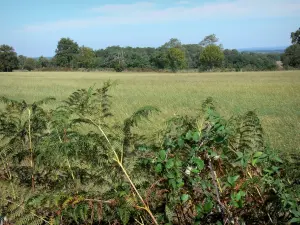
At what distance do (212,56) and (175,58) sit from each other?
10.5 meters

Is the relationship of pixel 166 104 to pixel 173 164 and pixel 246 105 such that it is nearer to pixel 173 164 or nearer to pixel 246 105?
pixel 246 105

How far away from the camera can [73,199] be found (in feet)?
6.52

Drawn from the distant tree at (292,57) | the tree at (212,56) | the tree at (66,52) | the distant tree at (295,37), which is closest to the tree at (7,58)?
the tree at (66,52)

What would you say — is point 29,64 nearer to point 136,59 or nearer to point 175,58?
point 136,59

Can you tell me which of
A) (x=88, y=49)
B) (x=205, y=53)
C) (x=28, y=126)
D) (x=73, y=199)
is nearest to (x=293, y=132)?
(x=28, y=126)

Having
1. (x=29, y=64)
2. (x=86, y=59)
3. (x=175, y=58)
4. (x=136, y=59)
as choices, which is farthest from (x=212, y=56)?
(x=29, y=64)

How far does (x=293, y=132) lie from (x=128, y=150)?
27.1 ft

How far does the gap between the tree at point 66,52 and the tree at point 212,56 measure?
38.2 m

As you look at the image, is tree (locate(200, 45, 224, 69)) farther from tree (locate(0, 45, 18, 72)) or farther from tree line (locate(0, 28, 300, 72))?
tree (locate(0, 45, 18, 72))

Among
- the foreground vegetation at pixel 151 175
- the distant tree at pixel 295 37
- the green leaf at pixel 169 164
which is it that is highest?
the distant tree at pixel 295 37

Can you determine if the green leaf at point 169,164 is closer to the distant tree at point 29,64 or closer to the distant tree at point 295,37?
the distant tree at point 295,37

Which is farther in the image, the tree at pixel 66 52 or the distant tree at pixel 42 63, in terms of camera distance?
the distant tree at pixel 42 63

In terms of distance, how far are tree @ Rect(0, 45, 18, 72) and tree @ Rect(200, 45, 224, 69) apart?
166ft

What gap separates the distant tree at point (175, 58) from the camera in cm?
10281
